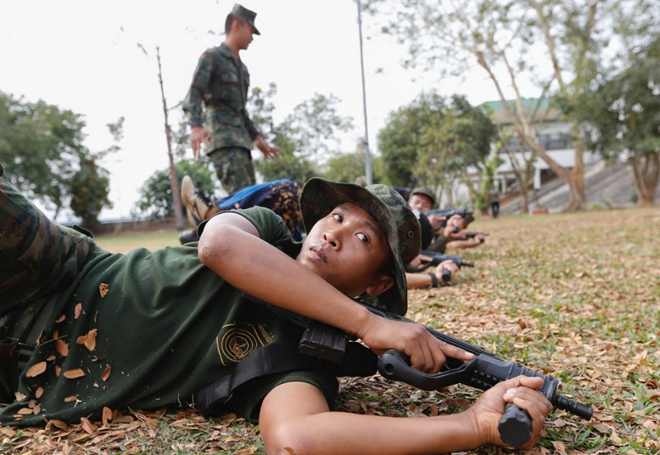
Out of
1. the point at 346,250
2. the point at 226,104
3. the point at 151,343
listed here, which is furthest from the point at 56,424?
the point at 226,104

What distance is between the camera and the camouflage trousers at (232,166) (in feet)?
18.3

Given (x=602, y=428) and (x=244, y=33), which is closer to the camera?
(x=602, y=428)

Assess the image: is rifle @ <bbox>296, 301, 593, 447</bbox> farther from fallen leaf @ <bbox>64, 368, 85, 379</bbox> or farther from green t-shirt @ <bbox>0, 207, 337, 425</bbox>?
fallen leaf @ <bbox>64, 368, 85, 379</bbox>

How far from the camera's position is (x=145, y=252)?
2361 millimetres

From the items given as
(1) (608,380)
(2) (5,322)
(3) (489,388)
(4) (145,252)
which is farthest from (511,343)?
(2) (5,322)

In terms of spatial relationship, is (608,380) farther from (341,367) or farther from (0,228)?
(0,228)

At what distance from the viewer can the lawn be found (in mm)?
1943

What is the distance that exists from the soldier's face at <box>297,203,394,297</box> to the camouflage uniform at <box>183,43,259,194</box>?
369 cm

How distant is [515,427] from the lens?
165 cm

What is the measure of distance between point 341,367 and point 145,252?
0.98m

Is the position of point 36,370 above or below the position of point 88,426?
above

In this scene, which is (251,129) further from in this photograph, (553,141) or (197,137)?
(553,141)

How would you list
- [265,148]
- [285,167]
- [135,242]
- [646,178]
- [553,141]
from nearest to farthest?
[265,148] < [135,242] < [646,178] < [285,167] < [553,141]

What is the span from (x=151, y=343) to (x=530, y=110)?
29.4m
